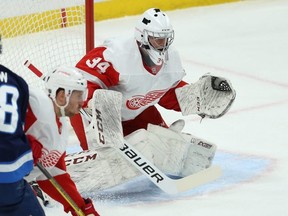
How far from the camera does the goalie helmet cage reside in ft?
15.1

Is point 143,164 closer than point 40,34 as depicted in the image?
Yes

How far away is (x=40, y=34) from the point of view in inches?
187

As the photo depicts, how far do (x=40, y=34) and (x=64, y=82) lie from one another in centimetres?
239

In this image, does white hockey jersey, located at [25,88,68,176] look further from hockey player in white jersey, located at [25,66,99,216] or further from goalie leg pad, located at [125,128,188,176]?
goalie leg pad, located at [125,128,188,176]

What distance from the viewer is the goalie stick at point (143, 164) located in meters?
3.30

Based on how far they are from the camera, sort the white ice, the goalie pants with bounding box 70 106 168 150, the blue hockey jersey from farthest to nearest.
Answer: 1. the goalie pants with bounding box 70 106 168 150
2. the white ice
3. the blue hockey jersey

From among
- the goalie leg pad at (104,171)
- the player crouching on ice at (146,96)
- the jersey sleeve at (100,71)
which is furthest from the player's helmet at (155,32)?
the goalie leg pad at (104,171)

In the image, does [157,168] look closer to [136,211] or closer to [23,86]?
[136,211]

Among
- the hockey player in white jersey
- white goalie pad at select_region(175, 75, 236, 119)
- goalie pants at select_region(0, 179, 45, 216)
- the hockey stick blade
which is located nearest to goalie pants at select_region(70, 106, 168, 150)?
white goalie pad at select_region(175, 75, 236, 119)

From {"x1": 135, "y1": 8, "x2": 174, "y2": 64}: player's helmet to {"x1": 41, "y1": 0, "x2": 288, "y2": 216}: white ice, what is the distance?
1.77 feet

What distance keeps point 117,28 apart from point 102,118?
10.9ft

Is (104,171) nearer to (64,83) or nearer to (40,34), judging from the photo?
(64,83)

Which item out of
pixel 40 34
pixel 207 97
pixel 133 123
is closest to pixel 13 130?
pixel 133 123

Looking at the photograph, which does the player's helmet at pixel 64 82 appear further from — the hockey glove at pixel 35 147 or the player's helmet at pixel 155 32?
the player's helmet at pixel 155 32
